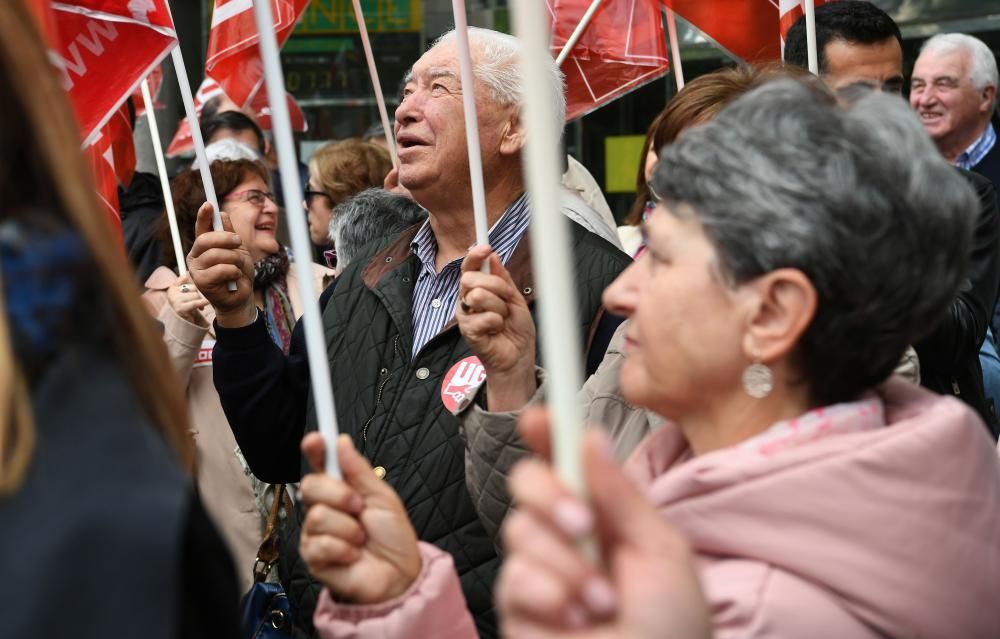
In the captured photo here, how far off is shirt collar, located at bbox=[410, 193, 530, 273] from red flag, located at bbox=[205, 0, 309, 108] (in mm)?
1732

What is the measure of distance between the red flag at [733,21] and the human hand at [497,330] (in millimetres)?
2597

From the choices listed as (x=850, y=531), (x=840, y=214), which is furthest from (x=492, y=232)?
(x=850, y=531)

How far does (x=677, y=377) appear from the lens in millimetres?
1859

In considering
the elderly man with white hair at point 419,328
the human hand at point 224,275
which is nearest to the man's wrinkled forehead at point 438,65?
the elderly man with white hair at point 419,328

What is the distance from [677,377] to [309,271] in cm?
50

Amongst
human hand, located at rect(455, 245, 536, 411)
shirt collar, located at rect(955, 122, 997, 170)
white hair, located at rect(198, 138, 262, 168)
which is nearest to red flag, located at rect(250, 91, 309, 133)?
white hair, located at rect(198, 138, 262, 168)

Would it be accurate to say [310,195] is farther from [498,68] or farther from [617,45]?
[498,68]

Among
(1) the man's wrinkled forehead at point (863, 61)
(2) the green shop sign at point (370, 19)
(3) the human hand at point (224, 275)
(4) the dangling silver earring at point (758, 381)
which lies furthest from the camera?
(2) the green shop sign at point (370, 19)

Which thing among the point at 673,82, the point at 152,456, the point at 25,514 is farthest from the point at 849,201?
the point at 673,82

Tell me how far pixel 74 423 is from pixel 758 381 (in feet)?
3.21

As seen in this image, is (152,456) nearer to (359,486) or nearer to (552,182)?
(552,182)

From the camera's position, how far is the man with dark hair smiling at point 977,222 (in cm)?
309

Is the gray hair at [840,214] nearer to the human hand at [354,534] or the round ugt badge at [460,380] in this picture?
the human hand at [354,534]

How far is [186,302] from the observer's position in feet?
13.4
